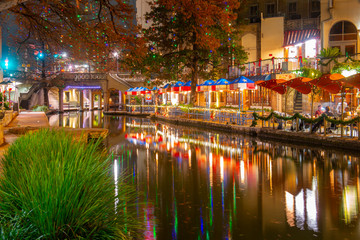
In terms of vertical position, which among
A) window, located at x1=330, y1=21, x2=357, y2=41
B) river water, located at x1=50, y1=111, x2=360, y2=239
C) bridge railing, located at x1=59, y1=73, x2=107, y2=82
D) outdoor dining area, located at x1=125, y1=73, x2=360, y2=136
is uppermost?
window, located at x1=330, y1=21, x2=357, y2=41

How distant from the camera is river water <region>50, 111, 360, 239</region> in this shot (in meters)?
7.54

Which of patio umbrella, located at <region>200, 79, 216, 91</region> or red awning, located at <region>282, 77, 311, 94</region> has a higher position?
patio umbrella, located at <region>200, 79, 216, 91</region>

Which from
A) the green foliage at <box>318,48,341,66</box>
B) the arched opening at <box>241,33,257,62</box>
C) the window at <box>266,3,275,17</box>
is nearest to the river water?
the green foliage at <box>318,48,341,66</box>

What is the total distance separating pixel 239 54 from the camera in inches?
1476

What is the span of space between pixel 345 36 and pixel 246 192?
2638 centimetres

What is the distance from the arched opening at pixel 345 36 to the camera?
32.8 m

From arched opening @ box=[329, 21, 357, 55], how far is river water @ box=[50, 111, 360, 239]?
55.8ft

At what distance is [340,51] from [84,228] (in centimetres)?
3133

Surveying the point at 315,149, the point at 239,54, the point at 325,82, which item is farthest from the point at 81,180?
the point at 239,54

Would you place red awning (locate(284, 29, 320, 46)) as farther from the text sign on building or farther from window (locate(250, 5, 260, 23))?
the text sign on building

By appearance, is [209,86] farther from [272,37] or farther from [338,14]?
[272,37]

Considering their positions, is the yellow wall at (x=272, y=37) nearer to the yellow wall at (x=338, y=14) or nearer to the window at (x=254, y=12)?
the window at (x=254, y=12)

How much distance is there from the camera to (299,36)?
39812 millimetres

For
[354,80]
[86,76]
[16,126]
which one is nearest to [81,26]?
[16,126]
